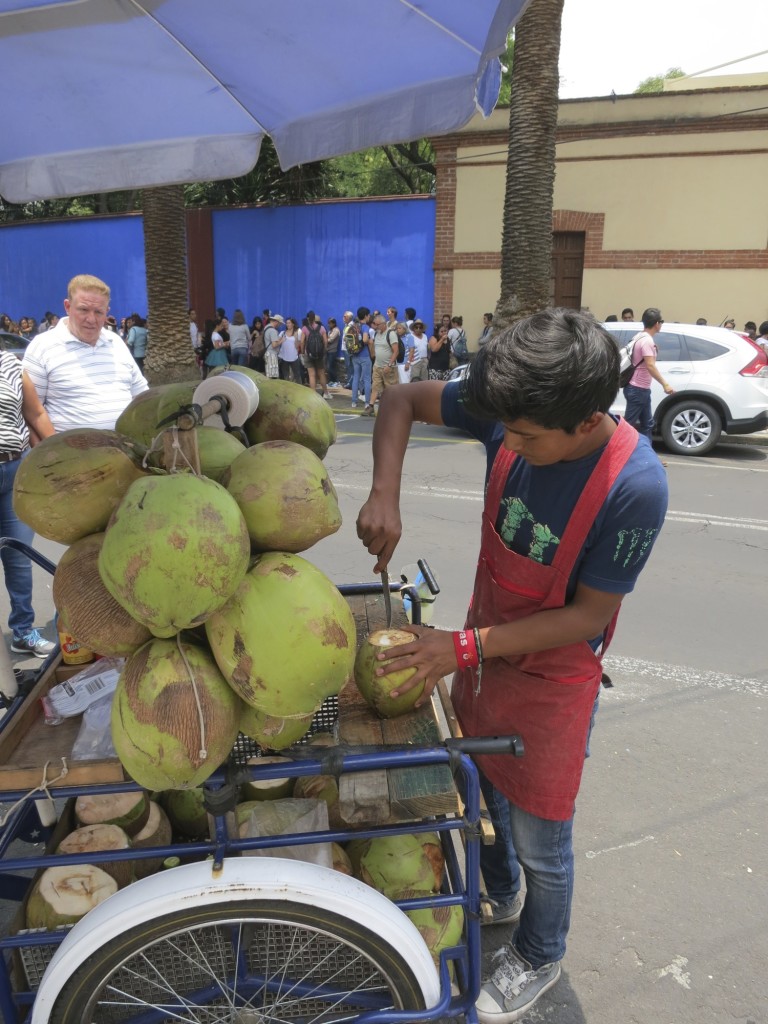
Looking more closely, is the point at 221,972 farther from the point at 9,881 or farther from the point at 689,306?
the point at 689,306

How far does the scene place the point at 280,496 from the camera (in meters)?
1.52

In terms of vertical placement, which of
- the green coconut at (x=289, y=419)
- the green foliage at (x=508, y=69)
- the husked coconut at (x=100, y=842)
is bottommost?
the husked coconut at (x=100, y=842)

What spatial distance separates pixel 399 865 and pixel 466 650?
1.99ft

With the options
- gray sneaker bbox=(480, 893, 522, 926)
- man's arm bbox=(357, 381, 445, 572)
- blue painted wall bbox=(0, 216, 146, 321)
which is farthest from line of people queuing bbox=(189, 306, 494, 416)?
gray sneaker bbox=(480, 893, 522, 926)

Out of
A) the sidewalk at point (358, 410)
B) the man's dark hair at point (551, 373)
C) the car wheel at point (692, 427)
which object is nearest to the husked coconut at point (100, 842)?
the man's dark hair at point (551, 373)

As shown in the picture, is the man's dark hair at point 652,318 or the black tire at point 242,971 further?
the man's dark hair at point 652,318

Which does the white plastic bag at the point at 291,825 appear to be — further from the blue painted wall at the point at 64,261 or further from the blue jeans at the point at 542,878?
the blue painted wall at the point at 64,261

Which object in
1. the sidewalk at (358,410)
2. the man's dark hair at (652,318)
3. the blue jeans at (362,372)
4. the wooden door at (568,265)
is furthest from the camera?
the wooden door at (568,265)

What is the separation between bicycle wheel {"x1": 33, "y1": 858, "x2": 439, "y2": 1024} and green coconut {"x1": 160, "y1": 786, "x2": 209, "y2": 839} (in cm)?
38

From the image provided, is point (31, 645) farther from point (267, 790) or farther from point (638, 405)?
point (638, 405)

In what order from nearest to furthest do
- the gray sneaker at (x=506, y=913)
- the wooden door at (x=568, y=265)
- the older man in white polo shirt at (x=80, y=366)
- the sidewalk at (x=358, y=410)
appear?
1. the gray sneaker at (x=506, y=913)
2. the older man in white polo shirt at (x=80, y=366)
3. the sidewalk at (x=358, y=410)
4. the wooden door at (x=568, y=265)

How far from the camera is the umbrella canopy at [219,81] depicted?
7.23ft

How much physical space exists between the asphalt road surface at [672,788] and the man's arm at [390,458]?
1.45 m

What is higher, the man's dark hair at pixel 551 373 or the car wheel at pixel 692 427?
the man's dark hair at pixel 551 373
